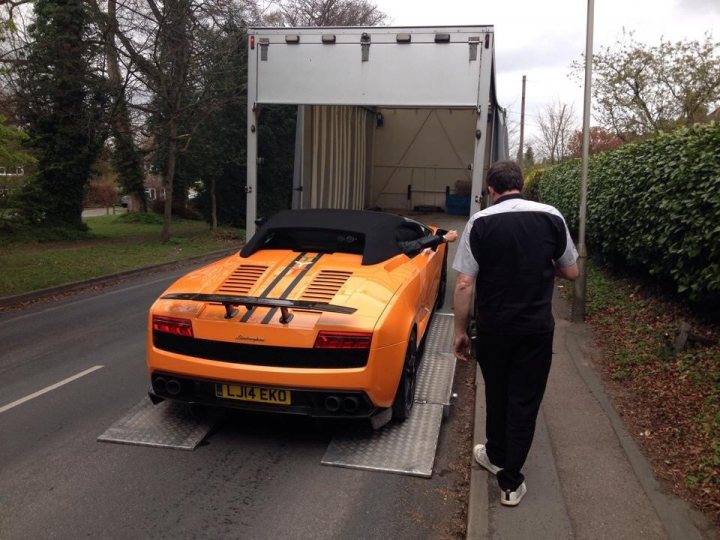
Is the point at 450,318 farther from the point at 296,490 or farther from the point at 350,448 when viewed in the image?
the point at 296,490

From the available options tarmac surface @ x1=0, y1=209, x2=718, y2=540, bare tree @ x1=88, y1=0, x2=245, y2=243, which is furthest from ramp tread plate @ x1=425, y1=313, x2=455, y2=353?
bare tree @ x1=88, y1=0, x2=245, y2=243

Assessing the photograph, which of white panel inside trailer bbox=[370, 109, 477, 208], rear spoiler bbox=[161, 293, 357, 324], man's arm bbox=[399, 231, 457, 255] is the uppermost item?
white panel inside trailer bbox=[370, 109, 477, 208]

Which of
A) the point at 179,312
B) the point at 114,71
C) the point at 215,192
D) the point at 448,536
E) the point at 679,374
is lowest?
the point at 448,536

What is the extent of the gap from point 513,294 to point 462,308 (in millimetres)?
Answer: 321

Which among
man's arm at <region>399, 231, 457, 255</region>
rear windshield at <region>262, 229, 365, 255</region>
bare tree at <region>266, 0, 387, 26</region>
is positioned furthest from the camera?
bare tree at <region>266, 0, 387, 26</region>

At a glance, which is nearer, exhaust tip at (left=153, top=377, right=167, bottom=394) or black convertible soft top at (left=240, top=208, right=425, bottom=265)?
exhaust tip at (left=153, top=377, right=167, bottom=394)

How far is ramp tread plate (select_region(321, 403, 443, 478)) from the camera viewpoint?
389cm

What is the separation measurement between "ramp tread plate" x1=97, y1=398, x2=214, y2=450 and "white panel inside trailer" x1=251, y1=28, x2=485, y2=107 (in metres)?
4.24

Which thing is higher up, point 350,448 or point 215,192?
point 215,192

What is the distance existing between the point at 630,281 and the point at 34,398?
7.35m

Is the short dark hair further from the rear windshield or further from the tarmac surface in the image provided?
the rear windshield

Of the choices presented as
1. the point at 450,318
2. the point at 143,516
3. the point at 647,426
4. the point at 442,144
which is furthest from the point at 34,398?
the point at 442,144

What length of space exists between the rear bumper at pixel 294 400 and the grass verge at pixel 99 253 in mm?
7835

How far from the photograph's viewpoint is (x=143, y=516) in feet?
10.9
